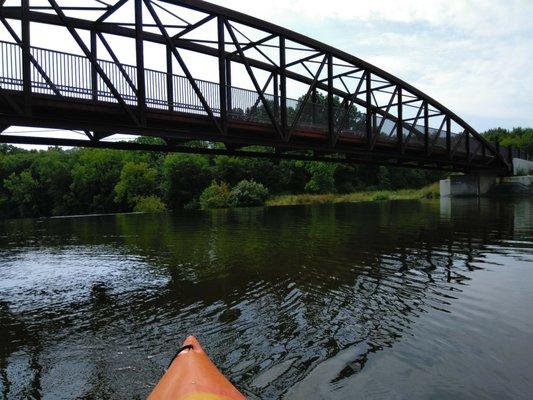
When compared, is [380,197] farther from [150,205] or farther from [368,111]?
[368,111]

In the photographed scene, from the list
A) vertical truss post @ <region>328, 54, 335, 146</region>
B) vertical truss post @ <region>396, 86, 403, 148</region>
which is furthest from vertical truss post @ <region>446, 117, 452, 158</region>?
vertical truss post @ <region>328, 54, 335, 146</region>

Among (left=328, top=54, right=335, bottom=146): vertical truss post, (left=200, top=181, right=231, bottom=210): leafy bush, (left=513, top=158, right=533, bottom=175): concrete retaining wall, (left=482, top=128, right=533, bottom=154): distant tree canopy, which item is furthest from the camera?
(left=482, top=128, right=533, bottom=154): distant tree canopy

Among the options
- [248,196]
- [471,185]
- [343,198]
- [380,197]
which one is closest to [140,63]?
[471,185]

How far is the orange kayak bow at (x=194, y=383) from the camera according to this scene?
4719mm

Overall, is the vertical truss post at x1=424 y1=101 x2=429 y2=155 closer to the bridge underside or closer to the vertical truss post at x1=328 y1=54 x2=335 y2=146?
the bridge underside

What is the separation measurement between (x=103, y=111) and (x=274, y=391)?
13513 millimetres

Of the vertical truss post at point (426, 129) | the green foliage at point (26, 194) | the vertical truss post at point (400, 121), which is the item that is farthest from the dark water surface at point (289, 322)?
the green foliage at point (26, 194)

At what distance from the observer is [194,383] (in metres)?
4.98

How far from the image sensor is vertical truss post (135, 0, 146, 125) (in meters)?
17.2

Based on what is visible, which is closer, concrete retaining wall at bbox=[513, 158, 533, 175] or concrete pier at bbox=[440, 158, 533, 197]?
concrete pier at bbox=[440, 158, 533, 197]

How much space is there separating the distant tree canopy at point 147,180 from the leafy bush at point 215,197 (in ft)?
2.12

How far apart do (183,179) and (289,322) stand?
95511mm

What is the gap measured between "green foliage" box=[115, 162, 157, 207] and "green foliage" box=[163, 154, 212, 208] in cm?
355

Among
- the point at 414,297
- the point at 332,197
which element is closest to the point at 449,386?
the point at 414,297
